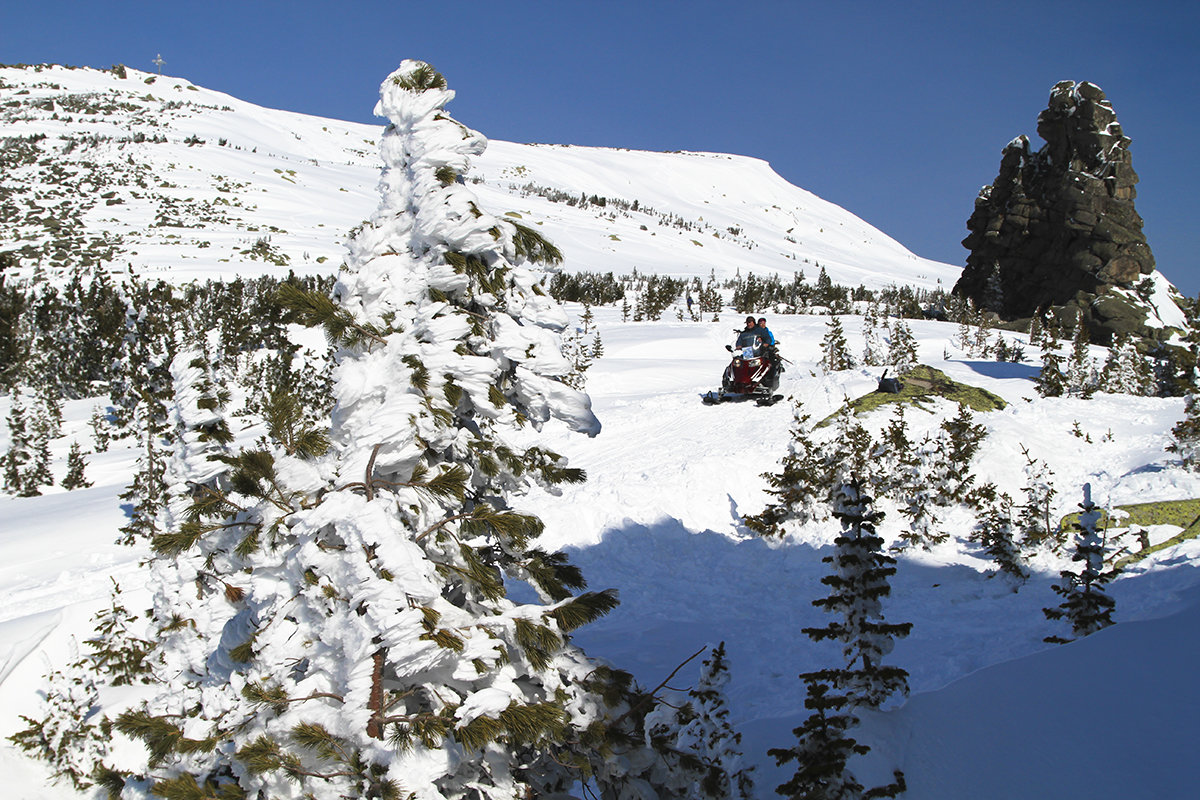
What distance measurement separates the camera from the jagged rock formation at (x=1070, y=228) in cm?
3741

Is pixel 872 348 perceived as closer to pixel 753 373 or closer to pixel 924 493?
pixel 753 373

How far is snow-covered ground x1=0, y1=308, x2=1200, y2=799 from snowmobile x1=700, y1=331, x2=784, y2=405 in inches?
24.0

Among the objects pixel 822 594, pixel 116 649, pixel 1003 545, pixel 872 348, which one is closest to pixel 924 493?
pixel 1003 545

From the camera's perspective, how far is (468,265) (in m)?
3.05

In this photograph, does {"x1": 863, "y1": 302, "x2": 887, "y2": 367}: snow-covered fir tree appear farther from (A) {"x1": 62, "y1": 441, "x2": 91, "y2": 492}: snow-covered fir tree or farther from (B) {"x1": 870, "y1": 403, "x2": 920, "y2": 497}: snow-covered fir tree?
(A) {"x1": 62, "y1": 441, "x2": 91, "y2": 492}: snow-covered fir tree

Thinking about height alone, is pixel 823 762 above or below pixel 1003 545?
above

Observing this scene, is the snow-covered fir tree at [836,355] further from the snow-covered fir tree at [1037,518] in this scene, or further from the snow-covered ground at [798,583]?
the snow-covered fir tree at [1037,518]

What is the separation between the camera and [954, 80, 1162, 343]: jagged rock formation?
123 ft

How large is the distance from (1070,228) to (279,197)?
6916 cm

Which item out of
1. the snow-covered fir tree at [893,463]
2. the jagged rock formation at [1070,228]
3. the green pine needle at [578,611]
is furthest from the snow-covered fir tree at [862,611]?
the jagged rock formation at [1070,228]

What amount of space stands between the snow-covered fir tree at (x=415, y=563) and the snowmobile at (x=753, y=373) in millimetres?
12936

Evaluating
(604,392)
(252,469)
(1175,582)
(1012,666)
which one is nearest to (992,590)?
(1175,582)

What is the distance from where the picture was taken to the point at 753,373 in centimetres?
1580

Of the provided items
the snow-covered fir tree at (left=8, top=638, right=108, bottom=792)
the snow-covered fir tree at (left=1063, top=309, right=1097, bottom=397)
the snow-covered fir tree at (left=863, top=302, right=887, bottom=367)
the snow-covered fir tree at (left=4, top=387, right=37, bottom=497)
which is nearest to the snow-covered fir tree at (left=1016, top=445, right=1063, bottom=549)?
the snow-covered fir tree at (left=1063, top=309, right=1097, bottom=397)
